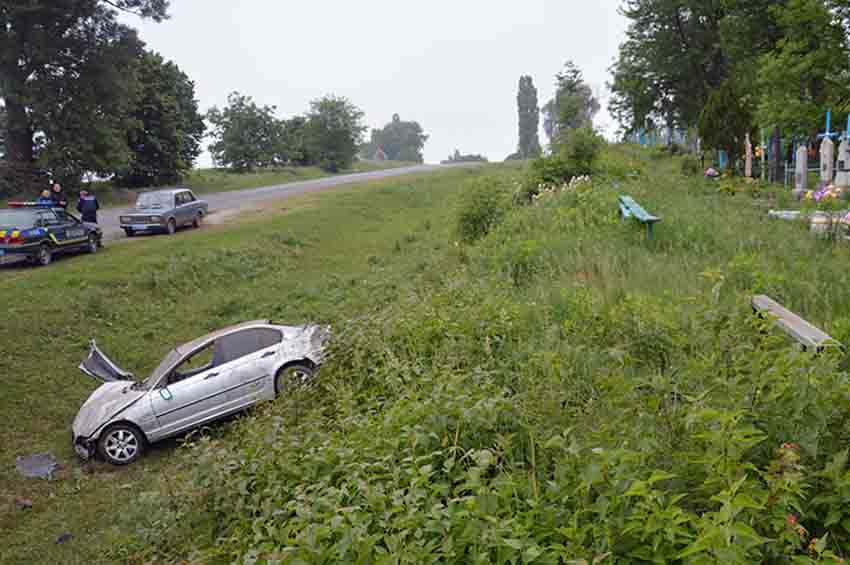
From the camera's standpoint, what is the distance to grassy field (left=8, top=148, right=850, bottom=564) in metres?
3.12

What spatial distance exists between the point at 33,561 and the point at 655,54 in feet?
118

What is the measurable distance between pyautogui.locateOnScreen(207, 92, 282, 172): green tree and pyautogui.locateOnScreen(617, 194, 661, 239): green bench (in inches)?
1826

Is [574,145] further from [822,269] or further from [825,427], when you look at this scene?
[825,427]

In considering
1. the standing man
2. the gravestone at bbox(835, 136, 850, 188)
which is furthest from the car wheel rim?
the gravestone at bbox(835, 136, 850, 188)

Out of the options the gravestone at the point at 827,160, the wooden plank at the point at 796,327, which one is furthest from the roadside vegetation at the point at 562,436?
the gravestone at the point at 827,160

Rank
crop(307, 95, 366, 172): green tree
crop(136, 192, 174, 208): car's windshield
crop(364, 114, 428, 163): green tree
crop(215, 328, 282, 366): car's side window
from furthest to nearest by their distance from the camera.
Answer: crop(364, 114, 428, 163): green tree < crop(307, 95, 366, 172): green tree < crop(136, 192, 174, 208): car's windshield < crop(215, 328, 282, 366): car's side window

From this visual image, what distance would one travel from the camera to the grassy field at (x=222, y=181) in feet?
112

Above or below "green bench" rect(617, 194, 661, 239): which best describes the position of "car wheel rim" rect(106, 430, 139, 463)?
below

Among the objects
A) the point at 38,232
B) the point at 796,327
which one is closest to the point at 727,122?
the point at 796,327

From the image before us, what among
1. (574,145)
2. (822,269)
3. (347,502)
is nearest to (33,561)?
(347,502)

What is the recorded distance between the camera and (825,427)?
3424 mm

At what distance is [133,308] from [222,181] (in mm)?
30697

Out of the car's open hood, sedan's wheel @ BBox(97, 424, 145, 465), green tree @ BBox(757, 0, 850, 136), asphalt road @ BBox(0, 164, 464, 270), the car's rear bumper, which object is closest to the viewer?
sedan's wheel @ BBox(97, 424, 145, 465)

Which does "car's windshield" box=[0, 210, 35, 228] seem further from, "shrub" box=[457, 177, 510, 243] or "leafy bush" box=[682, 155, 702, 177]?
"leafy bush" box=[682, 155, 702, 177]
